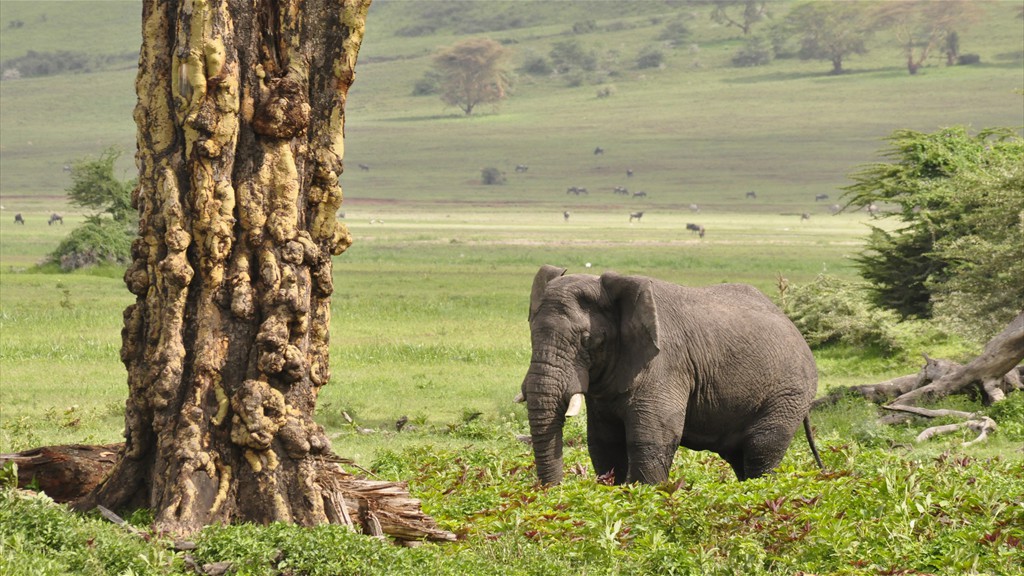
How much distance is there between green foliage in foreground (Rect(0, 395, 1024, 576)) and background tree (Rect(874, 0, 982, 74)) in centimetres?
16650

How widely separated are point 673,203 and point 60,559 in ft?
345

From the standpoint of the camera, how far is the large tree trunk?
8.35 meters

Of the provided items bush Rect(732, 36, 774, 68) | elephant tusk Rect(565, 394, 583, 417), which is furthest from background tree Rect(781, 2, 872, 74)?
elephant tusk Rect(565, 394, 583, 417)

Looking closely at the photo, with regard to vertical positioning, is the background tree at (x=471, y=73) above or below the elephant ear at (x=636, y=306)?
below

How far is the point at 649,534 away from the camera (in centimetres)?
846

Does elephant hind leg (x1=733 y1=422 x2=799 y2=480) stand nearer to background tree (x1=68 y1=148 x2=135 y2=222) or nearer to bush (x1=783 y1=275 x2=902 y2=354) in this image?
bush (x1=783 y1=275 x2=902 y2=354)

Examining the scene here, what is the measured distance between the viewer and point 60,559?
729 cm

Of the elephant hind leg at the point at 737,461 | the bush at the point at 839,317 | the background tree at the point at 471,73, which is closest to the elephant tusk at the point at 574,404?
the elephant hind leg at the point at 737,461

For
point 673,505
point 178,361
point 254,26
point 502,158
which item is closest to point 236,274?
point 178,361

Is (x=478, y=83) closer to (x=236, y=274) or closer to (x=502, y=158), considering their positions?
(x=502, y=158)

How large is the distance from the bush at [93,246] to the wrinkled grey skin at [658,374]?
1262 inches

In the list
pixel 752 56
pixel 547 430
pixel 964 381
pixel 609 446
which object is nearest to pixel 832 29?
pixel 752 56

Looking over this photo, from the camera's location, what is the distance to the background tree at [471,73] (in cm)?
15850

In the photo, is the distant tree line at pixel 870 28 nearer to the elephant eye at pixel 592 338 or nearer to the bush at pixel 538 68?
the bush at pixel 538 68
